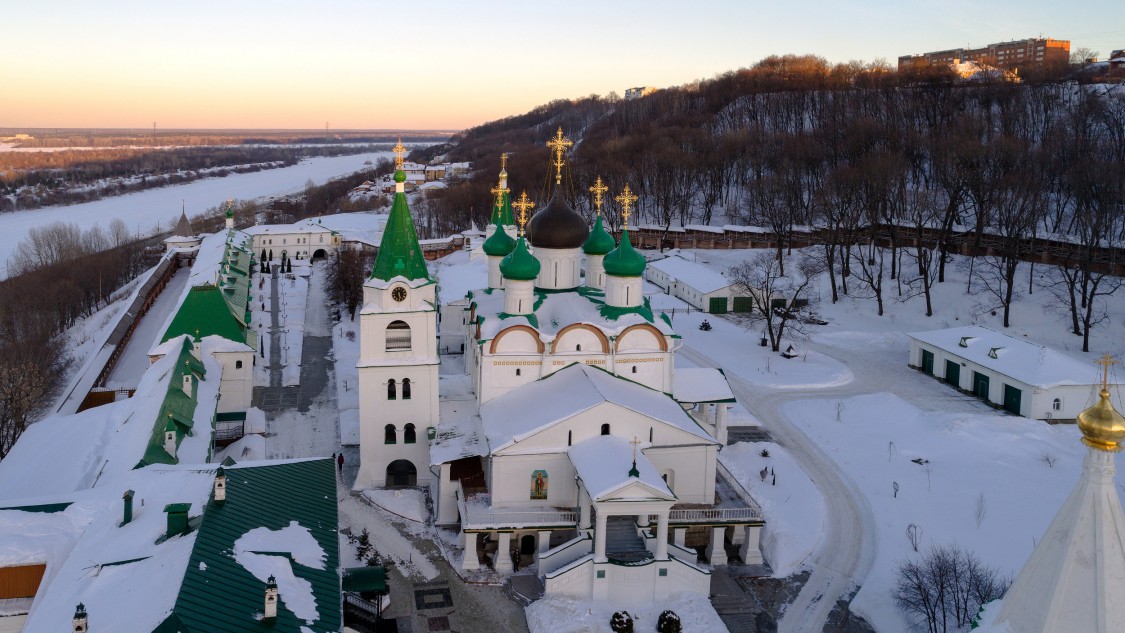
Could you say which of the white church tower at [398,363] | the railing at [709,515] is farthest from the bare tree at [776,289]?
the white church tower at [398,363]

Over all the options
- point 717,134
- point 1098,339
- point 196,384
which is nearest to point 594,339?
point 196,384

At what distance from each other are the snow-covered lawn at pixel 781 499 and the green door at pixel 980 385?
28.4 ft

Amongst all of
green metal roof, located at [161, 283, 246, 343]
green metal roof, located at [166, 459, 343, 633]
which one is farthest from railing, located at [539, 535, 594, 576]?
green metal roof, located at [161, 283, 246, 343]

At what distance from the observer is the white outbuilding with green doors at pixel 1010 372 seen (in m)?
25.7

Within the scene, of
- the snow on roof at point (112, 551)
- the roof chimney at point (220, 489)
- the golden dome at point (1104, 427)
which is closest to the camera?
the golden dome at point (1104, 427)

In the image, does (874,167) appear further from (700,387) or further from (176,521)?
(176,521)

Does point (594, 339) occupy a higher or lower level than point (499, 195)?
lower

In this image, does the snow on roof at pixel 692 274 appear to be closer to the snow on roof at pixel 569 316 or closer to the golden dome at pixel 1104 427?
the snow on roof at pixel 569 316

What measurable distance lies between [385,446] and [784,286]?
26.5 m

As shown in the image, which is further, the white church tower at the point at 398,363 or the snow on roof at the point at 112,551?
the white church tower at the point at 398,363

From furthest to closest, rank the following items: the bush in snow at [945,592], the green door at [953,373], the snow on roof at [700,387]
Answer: the green door at [953,373] → the snow on roof at [700,387] → the bush in snow at [945,592]

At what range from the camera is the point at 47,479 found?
17938mm

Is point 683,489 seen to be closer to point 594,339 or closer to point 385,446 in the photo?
point 594,339

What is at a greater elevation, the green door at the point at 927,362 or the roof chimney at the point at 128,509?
the roof chimney at the point at 128,509
